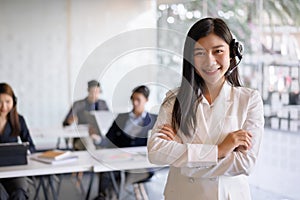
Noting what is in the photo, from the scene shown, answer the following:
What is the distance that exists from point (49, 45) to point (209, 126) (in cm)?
571

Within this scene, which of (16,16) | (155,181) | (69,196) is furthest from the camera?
(16,16)

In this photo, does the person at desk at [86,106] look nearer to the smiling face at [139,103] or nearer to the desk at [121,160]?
the desk at [121,160]

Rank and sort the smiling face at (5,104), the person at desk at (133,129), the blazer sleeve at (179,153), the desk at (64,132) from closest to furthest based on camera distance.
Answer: the blazer sleeve at (179,153), the person at desk at (133,129), the smiling face at (5,104), the desk at (64,132)

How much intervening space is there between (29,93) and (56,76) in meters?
0.48

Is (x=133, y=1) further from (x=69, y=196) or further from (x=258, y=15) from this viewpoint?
(x=69, y=196)

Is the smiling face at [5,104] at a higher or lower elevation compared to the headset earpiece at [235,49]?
lower

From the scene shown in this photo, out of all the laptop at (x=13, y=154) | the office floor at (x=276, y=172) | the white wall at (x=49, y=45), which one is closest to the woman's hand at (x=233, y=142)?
the laptop at (x=13, y=154)

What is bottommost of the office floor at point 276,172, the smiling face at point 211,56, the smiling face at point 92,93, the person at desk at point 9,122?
the office floor at point 276,172

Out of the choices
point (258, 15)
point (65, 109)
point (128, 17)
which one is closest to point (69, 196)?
point (65, 109)

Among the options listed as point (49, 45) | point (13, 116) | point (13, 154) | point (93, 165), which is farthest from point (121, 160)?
point (49, 45)

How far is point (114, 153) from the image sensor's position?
12.6 feet

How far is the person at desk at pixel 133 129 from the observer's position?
349 cm

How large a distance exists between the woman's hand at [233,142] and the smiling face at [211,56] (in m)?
0.22

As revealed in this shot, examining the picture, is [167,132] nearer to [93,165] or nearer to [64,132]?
[93,165]
